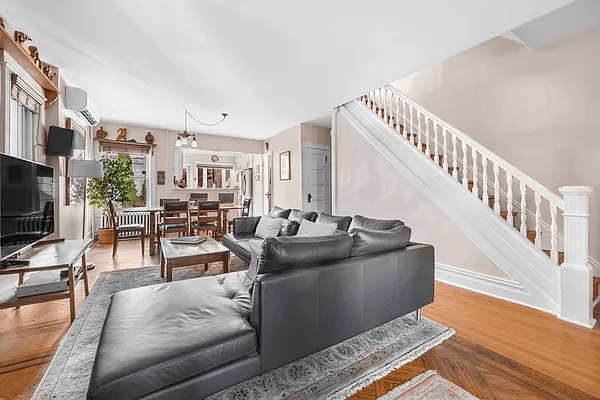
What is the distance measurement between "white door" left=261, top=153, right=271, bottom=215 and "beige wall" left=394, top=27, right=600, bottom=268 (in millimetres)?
4550

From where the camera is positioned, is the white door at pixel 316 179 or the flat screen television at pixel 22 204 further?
the white door at pixel 316 179

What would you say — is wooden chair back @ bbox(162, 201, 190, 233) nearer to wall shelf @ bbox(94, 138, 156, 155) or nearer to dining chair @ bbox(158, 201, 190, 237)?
dining chair @ bbox(158, 201, 190, 237)

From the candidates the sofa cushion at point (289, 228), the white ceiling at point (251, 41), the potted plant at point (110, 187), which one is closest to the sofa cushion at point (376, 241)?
the sofa cushion at point (289, 228)

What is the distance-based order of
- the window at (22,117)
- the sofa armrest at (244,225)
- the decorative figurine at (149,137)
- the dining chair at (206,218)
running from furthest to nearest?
the decorative figurine at (149,137)
the dining chair at (206,218)
the sofa armrest at (244,225)
the window at (22,117)

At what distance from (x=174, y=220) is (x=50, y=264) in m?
2.55

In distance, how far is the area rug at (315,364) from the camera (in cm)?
139

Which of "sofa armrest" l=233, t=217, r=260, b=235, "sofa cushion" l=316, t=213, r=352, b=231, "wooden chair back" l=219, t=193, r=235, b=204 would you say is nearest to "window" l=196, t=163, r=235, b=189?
"wooden chair back" l=219, t=193, r=235, b=204

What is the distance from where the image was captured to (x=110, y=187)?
212 inches

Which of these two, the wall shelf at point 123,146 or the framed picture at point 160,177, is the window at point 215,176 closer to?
the framed picture at point 160,177

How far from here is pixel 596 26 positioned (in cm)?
284

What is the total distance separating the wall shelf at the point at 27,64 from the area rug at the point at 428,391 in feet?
12.8

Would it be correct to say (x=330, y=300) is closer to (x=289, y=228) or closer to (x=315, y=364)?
(x=315, y=364)

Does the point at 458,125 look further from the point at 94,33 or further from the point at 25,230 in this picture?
the point at 25,230

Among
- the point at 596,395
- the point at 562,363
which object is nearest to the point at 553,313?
the point at 562,363
